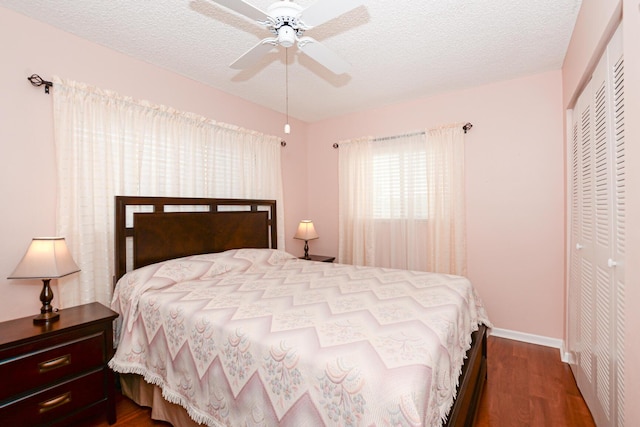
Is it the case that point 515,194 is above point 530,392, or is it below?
above

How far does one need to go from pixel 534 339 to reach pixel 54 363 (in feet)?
12.7

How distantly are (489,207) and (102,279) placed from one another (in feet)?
12.0

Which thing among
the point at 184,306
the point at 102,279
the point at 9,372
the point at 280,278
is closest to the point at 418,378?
the point at 184,306

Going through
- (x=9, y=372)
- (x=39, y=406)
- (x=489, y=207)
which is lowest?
(x=39, y=406)

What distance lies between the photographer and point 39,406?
64.8 inches

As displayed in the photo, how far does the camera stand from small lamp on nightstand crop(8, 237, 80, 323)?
5.72 feet

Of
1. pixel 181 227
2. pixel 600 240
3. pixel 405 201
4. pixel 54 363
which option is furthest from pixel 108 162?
pixel 600 240

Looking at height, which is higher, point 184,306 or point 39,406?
Result: point 184,306

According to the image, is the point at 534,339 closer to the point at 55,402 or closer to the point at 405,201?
the point at 405,201

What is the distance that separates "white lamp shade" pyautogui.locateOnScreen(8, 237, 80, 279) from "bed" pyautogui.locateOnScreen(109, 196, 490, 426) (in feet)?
1.39

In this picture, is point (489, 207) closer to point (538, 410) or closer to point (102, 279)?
point (538, 410)

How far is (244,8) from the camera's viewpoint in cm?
144

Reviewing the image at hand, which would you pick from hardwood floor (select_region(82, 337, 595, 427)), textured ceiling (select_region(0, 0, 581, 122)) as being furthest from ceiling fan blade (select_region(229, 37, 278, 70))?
hardwood floor (select_region(82, 337, 595, 427))

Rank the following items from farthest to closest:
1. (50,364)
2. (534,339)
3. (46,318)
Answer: (534,339)
(46,318)
(50,364)
